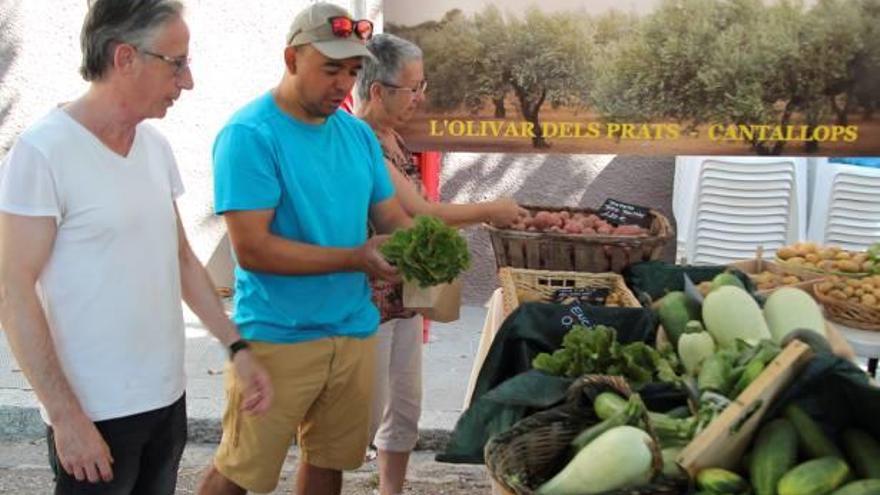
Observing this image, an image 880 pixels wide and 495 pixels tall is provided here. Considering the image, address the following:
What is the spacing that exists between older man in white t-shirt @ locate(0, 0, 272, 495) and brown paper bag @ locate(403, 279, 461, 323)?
0.78 meters

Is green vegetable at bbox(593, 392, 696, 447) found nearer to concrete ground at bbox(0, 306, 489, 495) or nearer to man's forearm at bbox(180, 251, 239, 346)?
man's forearm at bbox(180, 251, 239, 346)

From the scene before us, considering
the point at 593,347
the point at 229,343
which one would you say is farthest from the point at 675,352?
the point at 229,343

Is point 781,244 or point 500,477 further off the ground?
point 500,477

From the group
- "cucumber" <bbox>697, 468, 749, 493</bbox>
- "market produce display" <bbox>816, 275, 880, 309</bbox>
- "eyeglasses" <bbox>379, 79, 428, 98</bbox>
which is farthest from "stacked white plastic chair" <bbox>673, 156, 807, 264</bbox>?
"cucumber" <bbox>697, 468, 749, 493</bbox>

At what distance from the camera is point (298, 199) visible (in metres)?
2.74

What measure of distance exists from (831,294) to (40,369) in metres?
2.72

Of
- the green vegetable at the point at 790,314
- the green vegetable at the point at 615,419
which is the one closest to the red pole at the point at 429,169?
the green vegetable at the point at 790,314

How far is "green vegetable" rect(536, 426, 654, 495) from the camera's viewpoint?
1.70 m

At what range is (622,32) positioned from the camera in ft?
15.9

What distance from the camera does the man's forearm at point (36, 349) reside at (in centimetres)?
207

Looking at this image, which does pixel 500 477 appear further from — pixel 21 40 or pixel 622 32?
pixel 21 40

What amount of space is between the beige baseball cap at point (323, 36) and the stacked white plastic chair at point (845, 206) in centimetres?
398

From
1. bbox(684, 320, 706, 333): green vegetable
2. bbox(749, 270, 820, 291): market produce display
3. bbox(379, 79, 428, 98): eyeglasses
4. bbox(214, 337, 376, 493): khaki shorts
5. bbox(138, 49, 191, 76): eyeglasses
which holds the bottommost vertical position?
bbox(214, 337, 376, 493): khaki shorts

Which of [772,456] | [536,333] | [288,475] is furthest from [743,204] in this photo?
[772,456]
